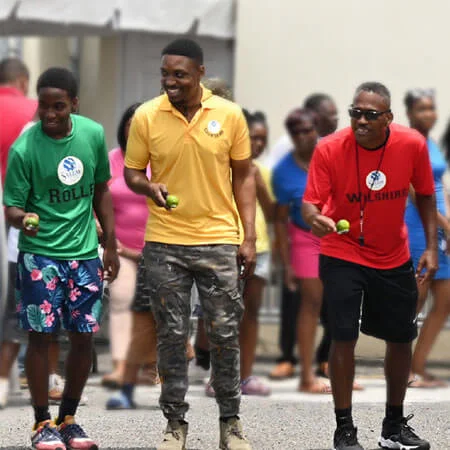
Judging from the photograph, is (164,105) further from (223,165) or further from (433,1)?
(433,1)

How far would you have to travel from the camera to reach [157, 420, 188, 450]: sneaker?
633 cm

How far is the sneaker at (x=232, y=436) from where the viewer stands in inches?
251

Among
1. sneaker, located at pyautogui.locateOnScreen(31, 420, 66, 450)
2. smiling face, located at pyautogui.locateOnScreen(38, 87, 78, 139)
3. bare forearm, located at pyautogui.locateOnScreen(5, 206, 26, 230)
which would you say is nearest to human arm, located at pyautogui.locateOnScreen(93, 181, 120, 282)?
smiling face, located at pyautogui.locateOnScreen(38, 87, 78, 139)

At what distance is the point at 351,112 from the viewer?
6.57 meters

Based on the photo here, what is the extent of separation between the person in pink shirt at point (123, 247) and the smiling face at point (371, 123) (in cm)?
185

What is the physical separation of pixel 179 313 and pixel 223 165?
2.08 feet

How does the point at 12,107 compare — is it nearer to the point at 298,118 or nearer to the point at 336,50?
the point at 298,118

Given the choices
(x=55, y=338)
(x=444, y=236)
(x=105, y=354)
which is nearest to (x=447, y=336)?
(x=444, y=236)

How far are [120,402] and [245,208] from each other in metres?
1.79

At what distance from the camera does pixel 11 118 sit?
8.31 metres

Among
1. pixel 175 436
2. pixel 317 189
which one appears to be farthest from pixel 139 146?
pixel 175 436

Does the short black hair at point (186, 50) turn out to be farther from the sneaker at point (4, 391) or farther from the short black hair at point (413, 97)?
the short black hair at point (413, 97)

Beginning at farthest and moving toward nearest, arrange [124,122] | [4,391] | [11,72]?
1. [11,72]
2. [4,391]
3. [124,122]

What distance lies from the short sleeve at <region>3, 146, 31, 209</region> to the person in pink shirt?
64.3 inches
